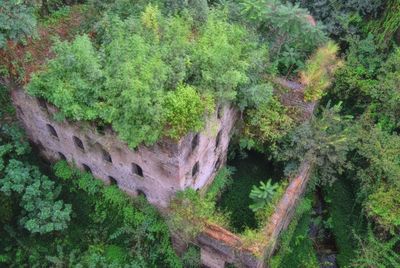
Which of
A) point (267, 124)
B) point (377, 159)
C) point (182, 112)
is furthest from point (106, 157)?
point (377, 159)

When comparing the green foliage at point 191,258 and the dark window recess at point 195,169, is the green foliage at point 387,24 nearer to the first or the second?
the dark window recess at point 195,169

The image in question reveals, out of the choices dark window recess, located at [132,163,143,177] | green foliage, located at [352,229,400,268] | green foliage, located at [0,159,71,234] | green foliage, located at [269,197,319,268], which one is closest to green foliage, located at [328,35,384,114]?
green foliage, located at [269,197,319,268]

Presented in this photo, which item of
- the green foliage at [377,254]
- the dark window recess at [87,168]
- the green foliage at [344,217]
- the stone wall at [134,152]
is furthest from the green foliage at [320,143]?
the dark window recess at [87,168]

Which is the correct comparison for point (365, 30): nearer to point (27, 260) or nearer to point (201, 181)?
point (201, 181)

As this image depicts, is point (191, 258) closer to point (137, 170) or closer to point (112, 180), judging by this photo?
point (137, 170)

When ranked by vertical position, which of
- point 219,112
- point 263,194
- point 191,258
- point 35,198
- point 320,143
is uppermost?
point 219,112

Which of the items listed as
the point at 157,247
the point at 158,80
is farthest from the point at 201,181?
the point at 158,80

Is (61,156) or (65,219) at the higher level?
(61,156)
